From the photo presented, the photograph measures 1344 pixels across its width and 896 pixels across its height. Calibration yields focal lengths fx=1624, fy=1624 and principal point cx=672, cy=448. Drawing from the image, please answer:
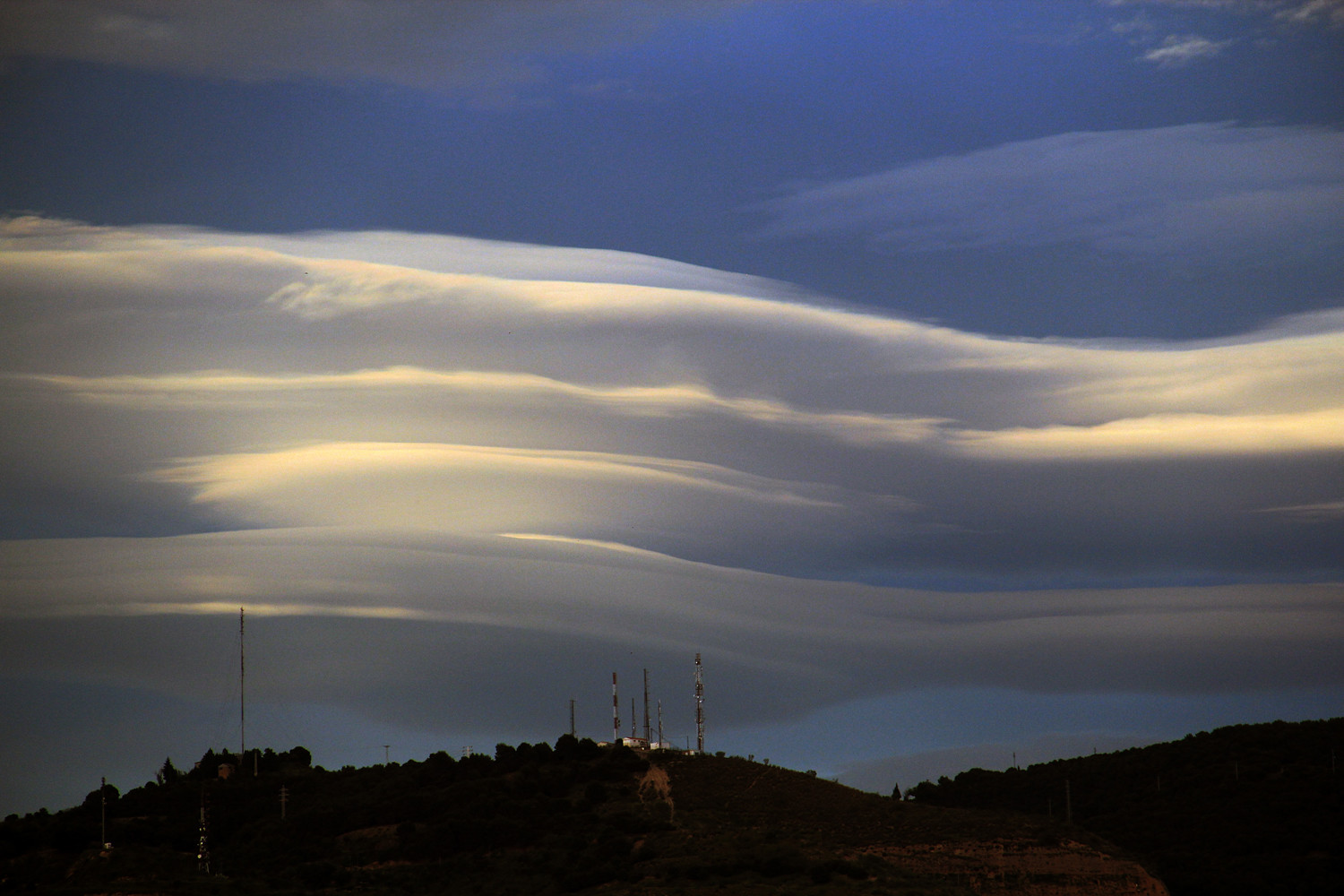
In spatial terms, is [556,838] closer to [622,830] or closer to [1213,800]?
[622,830]

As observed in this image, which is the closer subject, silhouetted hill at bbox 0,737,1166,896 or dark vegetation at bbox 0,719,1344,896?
silhouetted hill at bbox 0,737,1166,896

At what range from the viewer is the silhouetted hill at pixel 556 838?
3278 inches

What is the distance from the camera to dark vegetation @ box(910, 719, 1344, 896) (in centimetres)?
10838

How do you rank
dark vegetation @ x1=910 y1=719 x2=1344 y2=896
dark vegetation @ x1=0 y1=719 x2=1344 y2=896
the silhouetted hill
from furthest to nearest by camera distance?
dark vegetation @ x1=910 y1=719 x2=1344 y2=896 → dark vegetation @ x1=0 y1=719 x2=1344 y2=896 → the silhouetted hill

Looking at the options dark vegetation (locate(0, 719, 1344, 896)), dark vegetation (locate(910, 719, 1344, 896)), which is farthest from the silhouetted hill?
dark vegetation (locate(910, 719, 1344, 896))

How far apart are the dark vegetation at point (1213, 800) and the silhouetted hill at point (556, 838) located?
1404 cm

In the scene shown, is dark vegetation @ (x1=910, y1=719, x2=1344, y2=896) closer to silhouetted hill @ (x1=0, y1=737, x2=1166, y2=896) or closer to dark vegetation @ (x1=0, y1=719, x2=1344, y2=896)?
dark vegetation @ (x1=0, y1=719, x2=1344, y2=896)

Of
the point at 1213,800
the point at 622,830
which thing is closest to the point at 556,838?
the point at 622,830

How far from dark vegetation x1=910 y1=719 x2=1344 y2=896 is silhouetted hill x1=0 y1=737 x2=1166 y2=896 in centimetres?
1404

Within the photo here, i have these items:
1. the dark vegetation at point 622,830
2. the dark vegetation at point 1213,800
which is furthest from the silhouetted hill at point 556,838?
the dark vegetation at point 1213,800

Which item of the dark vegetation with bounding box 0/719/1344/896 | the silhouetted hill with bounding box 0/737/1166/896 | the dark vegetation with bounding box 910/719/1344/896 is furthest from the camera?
the dark vegetation with bounding box 910/719/1344/896

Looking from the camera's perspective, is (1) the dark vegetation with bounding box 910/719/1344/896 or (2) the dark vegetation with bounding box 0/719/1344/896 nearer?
(2) the dark vegetation with bounding box 0/719/1344/896

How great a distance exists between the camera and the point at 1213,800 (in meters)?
124

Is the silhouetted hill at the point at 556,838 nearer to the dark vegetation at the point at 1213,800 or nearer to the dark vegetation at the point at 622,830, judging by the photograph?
the dark vegetation at the point at 622,830
